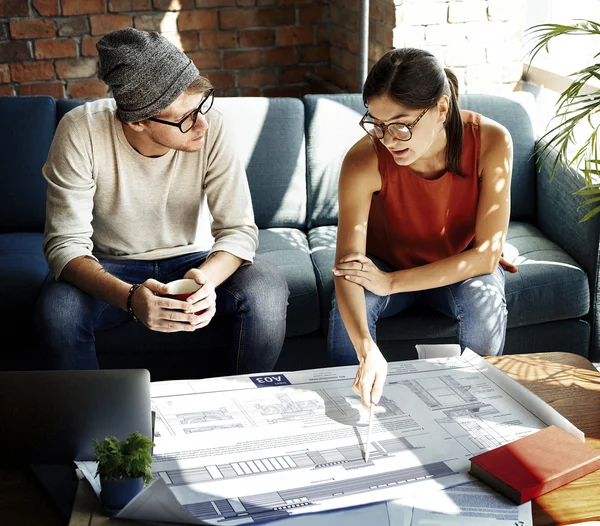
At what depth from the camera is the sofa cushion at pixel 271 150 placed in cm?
258

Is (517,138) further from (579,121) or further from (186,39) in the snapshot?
(186,39)

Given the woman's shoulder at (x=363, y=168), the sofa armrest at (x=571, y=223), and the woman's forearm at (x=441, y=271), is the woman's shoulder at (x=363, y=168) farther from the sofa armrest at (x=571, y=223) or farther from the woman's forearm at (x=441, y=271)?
the sofa armrest at (x=571, y=223)

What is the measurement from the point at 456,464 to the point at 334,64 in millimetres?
2816

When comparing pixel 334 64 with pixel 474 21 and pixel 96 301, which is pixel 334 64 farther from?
pixel 96 301

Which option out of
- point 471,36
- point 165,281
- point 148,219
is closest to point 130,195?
point 148,219

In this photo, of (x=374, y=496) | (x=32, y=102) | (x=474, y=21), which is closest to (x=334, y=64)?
(x=474, y=21)

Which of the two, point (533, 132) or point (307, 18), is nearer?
point (533, 132)

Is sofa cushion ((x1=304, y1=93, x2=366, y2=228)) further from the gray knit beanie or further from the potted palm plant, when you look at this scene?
the gray knit beanie

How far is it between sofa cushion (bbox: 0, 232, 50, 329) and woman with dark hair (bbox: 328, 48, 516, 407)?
0.84 m

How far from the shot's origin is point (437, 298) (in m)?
2.06

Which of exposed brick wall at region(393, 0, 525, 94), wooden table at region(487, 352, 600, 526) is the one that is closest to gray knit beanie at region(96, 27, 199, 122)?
wooden table at region(487, 352, 600, 526)

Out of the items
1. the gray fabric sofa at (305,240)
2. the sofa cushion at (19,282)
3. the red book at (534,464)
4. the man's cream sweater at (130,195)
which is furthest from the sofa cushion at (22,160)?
the red book at (534,464)

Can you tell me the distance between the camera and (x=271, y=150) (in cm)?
259

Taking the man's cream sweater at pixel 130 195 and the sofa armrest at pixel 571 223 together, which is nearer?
the man's cream sweater at pixel 130 195
